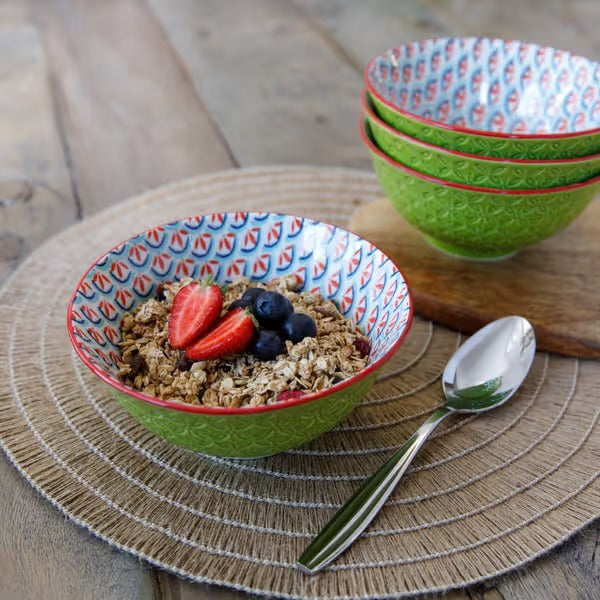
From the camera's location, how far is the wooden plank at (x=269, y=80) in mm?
1406

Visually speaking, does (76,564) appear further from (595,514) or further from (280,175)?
(280,175)

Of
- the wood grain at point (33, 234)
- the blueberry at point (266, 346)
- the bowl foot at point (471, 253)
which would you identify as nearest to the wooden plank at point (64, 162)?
the wood grain at point (33, 234)

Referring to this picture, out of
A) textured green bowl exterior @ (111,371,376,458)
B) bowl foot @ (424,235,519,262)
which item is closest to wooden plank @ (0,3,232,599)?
textured green bowl exterior @ (111,371,376,458)

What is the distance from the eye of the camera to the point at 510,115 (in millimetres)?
1130

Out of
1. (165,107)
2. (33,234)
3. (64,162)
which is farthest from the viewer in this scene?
(165,107)

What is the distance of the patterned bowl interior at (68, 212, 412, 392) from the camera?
75 centimetres

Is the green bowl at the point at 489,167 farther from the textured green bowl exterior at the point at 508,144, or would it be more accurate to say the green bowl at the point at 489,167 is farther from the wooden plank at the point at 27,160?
the wooden plank at the point at 27,160

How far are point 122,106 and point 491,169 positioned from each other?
96 centimetres

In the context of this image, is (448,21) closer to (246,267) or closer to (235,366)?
(246,267)

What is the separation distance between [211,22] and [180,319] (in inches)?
58.3

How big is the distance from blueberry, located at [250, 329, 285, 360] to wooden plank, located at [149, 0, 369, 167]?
68cm

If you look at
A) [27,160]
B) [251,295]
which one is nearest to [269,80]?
[27,160]

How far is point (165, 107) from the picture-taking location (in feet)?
5.02

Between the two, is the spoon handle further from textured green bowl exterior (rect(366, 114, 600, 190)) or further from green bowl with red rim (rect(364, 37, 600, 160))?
green bowl with red rim (rect(364, 37, 600, 160))
